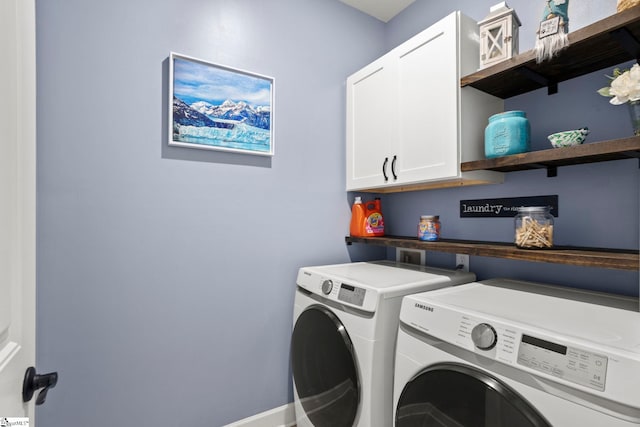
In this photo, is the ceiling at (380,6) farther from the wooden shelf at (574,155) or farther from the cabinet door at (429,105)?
the wooden shelf at (574,155)

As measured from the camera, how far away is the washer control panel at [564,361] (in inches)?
28.1

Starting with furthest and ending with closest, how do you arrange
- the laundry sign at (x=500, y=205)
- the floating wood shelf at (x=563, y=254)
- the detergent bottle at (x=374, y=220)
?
the detergent bottle at (x=374, y=220) < the laundry sign at (x=500, y=205) < the floating wood shelf at (x=563, y=254)

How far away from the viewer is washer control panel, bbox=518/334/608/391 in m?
0.71

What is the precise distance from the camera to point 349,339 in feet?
4.39

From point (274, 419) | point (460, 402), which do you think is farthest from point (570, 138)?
point (274, 419)

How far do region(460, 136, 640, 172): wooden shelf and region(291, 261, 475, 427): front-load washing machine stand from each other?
0.57 metres

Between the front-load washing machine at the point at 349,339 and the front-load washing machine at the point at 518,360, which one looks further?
the front-load washing machine at the point at 349,339

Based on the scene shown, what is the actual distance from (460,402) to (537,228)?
0.75 m

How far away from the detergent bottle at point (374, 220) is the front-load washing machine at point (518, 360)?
2.92 ft

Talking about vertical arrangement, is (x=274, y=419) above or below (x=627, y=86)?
below

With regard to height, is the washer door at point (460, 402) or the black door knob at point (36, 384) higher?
the black door knob at point (36, 384)

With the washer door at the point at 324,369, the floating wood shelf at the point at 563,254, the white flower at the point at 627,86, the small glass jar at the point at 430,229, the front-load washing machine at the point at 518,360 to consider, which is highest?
the white flower at the point at 627,86

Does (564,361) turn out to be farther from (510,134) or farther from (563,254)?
(510,134)

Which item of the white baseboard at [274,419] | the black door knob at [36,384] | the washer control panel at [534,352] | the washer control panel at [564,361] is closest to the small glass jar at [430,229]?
the washer control panel at [534,352]
